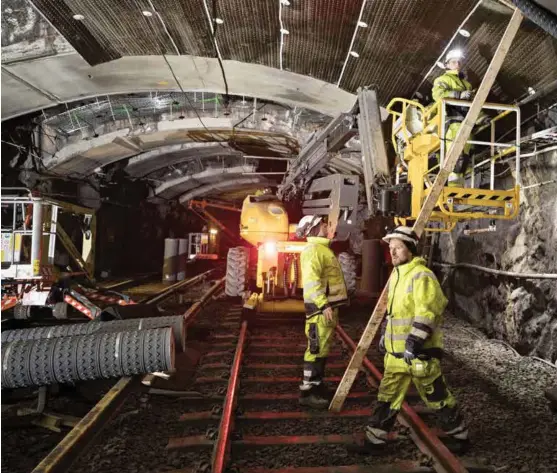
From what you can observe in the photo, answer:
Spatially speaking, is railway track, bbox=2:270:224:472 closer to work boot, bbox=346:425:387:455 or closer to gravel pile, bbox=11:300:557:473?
gravel pile, bbox=11:300:557:473

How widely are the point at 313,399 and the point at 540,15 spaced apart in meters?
4.14

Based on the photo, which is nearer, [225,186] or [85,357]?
[85,357]

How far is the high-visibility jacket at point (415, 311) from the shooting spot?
10.2ft

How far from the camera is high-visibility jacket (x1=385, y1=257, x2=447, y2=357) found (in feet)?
10.2

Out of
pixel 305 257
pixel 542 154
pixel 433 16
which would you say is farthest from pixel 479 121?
pixel 305 257

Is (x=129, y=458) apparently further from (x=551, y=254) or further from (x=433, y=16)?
(x=433, y=16)

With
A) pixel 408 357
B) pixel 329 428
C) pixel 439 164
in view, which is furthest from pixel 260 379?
pixel 439 164

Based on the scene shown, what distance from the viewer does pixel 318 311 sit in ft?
13.9

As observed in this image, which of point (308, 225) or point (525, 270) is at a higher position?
point (308, 225)

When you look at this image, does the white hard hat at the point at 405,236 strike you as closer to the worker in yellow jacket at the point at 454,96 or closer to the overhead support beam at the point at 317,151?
the worker in yellow jacket at the point at 454,96

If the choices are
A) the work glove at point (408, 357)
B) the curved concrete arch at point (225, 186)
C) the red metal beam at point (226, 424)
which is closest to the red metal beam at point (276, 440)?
the red metal beam at point (226, 424)

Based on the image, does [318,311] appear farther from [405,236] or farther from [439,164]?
[439,164]

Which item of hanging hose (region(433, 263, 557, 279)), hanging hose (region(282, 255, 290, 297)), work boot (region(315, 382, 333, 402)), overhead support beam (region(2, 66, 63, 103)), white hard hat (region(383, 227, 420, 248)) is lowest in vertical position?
work boot (region(315, 382, 333, 402))

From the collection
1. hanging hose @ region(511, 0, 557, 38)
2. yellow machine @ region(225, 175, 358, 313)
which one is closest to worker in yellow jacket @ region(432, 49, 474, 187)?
hanging hose @ region(511, 0, 557, 38)
